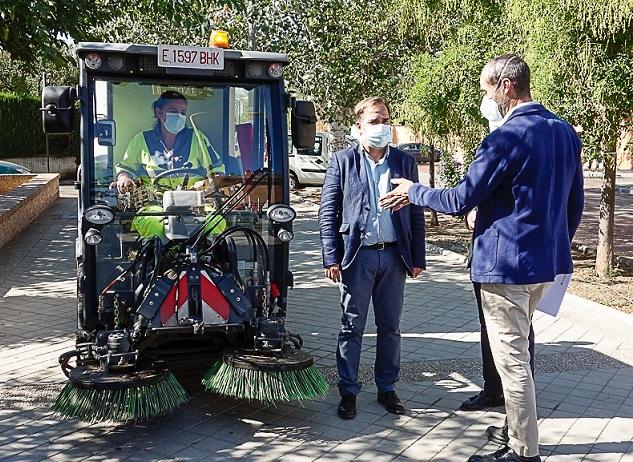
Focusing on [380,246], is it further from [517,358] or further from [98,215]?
[98,215]

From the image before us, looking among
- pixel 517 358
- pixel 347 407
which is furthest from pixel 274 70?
pixel 517 358

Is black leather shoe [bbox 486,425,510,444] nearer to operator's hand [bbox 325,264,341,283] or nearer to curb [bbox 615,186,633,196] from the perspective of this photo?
operator's hand [bbox 325,264,341,283]

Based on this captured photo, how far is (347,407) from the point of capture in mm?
4809

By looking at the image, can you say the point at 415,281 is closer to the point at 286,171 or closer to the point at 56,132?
the point at 286,171

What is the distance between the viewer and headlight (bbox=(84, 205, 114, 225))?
15.4 feet

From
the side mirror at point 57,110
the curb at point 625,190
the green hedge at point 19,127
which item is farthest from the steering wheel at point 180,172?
the green hedge at point 19,127

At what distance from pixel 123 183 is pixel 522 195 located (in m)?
2.69

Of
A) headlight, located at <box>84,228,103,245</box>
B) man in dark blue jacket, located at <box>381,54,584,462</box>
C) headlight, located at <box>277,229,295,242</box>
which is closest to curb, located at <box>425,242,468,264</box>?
headlight, located at <box>277,229,295,242</box>

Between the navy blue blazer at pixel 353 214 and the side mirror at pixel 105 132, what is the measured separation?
4.94 feet

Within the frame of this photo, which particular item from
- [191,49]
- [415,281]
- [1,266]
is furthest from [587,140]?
[1,266]

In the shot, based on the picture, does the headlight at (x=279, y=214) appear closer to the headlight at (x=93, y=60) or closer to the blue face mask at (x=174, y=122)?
the blue face mask at (x=174, y=122)

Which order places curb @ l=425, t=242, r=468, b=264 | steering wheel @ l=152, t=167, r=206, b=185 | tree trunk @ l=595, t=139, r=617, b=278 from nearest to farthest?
steering wheel @ l=152, t=167, r=206, b=185
tree trunk @ l=595, t=139, r=617, b=278
curb @ l=425, t=242, r=468, b=264

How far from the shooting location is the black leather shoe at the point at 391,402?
16.0ft

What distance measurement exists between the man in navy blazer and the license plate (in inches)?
40.7
